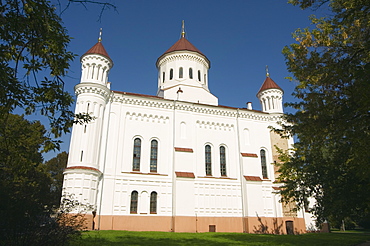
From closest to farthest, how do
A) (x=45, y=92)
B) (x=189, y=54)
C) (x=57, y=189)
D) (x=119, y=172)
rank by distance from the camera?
(x=45, y=92) → (x=119, y=172) → (x=189, y=54) → (x=57, y=189)

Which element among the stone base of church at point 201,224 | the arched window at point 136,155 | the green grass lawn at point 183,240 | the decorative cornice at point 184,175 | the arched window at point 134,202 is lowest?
the green grass lawn at point 183,240

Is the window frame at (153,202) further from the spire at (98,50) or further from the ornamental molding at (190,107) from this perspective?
the spire at (98,50)

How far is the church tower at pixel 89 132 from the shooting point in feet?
66.4

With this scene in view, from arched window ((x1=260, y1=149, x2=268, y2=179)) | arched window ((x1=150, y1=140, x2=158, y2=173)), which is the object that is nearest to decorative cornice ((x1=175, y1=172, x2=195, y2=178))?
arched window ((x1=150, y1=140, x2=158, y2=173))

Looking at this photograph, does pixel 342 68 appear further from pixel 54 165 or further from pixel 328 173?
pixel 54 165

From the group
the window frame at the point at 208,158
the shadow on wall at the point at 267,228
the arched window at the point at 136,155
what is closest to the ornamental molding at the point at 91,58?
the arched window at the point at 136,155

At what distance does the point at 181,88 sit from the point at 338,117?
70.6 feet

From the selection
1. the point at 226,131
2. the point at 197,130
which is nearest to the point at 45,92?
the point at 197,130

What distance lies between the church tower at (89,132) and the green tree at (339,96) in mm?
15067

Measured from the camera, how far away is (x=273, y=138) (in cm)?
2902

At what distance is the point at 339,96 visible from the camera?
34.8 feet

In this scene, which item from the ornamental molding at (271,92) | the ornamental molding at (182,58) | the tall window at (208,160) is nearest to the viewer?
the tall window at (208,160)

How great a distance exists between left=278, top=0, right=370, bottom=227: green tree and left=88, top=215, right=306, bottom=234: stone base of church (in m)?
10.8

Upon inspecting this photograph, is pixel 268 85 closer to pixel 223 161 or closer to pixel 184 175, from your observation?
pixel 223 161
